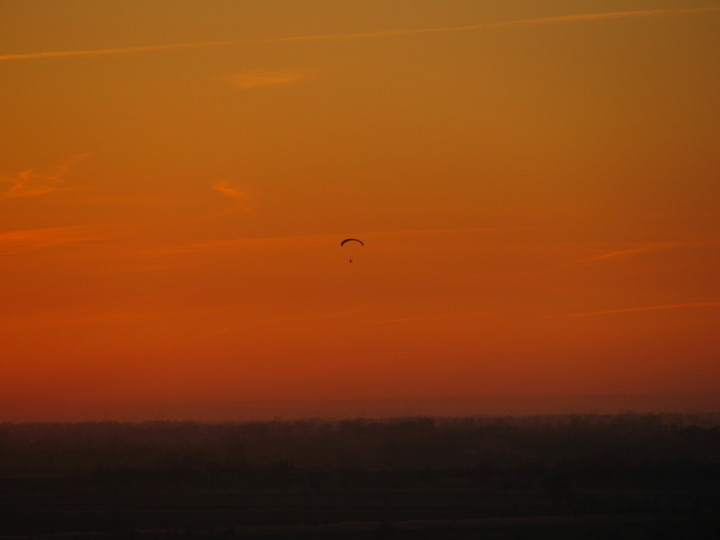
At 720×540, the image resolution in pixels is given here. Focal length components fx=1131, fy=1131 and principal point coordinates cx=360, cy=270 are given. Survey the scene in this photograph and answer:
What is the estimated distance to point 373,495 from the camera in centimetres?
4859

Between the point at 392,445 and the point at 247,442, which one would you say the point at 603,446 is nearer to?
the point at 392,445

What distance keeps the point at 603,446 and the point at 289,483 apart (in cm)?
3719

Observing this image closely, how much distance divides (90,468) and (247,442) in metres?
33.3

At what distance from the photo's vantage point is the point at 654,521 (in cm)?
4084

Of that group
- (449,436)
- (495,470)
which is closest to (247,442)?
(449,436)

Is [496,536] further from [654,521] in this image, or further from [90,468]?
[90,468]

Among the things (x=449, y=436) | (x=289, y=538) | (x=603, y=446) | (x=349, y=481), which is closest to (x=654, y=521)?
(x=289, y=538)

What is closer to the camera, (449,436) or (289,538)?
(289,538)

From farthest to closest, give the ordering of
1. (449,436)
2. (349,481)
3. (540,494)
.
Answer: (449,436), (349,481), (540,494)

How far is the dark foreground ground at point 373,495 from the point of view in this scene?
3947 centimetres

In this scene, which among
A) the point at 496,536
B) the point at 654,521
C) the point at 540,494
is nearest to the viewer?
the point at 496,536

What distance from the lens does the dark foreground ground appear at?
39469 mm

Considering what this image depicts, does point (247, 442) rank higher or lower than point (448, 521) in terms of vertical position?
higher

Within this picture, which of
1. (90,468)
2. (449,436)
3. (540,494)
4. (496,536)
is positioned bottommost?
(496,536)
